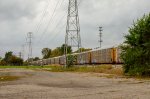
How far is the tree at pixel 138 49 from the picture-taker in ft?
99.1

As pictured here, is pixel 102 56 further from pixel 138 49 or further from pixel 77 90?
pixel 77 90

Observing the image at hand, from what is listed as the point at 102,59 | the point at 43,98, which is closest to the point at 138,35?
the point at 43,98

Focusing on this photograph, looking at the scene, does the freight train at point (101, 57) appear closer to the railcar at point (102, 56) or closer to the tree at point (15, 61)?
the railcar at point (102, 56)

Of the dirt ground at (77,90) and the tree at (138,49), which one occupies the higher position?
Answer: the tree at (138,49)

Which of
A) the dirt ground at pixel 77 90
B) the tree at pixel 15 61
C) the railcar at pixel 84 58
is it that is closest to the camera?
the dirt ground at pixel 77 90

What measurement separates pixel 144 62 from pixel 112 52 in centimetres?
1948

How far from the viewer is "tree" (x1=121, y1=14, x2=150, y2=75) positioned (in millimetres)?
30203

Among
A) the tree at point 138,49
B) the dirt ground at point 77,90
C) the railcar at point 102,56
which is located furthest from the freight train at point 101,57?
the dirt ground at point 77,90

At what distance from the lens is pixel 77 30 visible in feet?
198

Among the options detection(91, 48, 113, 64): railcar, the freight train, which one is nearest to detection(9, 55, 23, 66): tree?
the freight train

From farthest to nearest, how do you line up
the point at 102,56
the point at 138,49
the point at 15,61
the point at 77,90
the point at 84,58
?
the point at 15,61, the point at 84,58, the point at 102,56, the point at 138,49, the point at 77,90

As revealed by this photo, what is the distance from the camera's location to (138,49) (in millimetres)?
31016

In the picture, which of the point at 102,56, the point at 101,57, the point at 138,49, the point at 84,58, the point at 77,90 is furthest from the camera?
the point at 84,58

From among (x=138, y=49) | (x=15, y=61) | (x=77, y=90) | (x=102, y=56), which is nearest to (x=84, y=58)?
(x=102, y=56)
